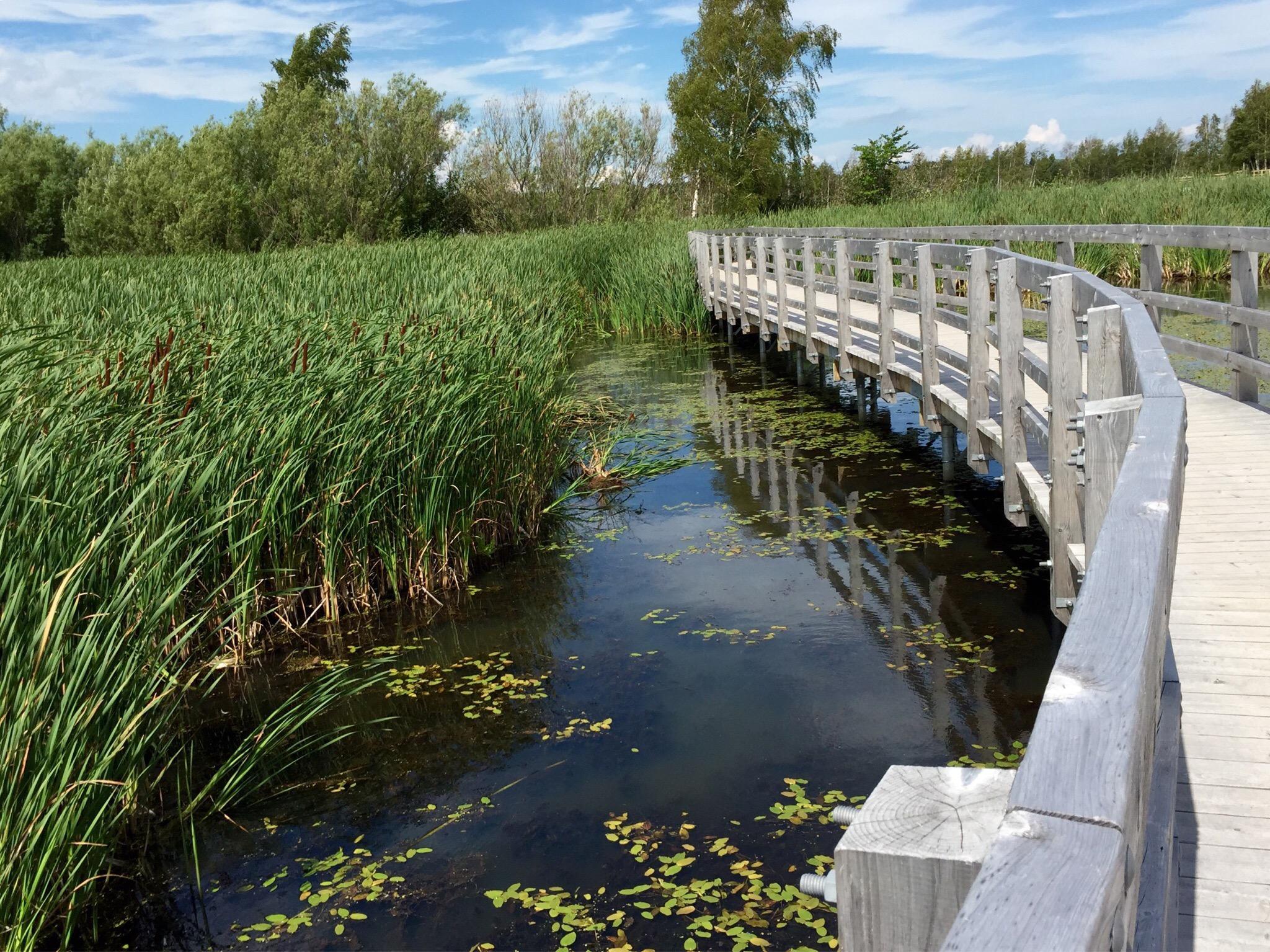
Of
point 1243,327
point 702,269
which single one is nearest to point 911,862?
point 1243,327

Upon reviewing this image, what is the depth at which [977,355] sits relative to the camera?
261 inches

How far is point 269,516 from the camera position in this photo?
5465 millimetres

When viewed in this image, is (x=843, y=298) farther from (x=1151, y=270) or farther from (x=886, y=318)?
(x=1151, y=270)

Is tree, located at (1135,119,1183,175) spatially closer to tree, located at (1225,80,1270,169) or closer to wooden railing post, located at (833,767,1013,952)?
tree, located at (1225,80,1270,169)

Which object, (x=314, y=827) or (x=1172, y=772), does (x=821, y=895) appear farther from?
(x=314, y=827)

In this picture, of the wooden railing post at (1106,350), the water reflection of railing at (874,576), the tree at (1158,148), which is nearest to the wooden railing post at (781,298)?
the water reflection of railing at (874,576)

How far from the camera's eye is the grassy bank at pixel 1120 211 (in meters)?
15.4

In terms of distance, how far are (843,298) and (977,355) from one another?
342cm

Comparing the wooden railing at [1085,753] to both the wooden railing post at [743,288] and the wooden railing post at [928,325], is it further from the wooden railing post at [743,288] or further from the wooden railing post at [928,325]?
the wooden railing post at [743,288]

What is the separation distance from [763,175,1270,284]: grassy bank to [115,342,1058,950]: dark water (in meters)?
9.12

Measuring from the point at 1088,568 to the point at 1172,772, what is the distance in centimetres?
74

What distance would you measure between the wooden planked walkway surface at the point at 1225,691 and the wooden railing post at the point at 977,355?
4.07 ft

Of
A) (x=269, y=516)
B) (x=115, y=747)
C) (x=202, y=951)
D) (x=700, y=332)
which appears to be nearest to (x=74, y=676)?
(x=115, y=747)

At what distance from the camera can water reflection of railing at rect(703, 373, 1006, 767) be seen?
4.70m
